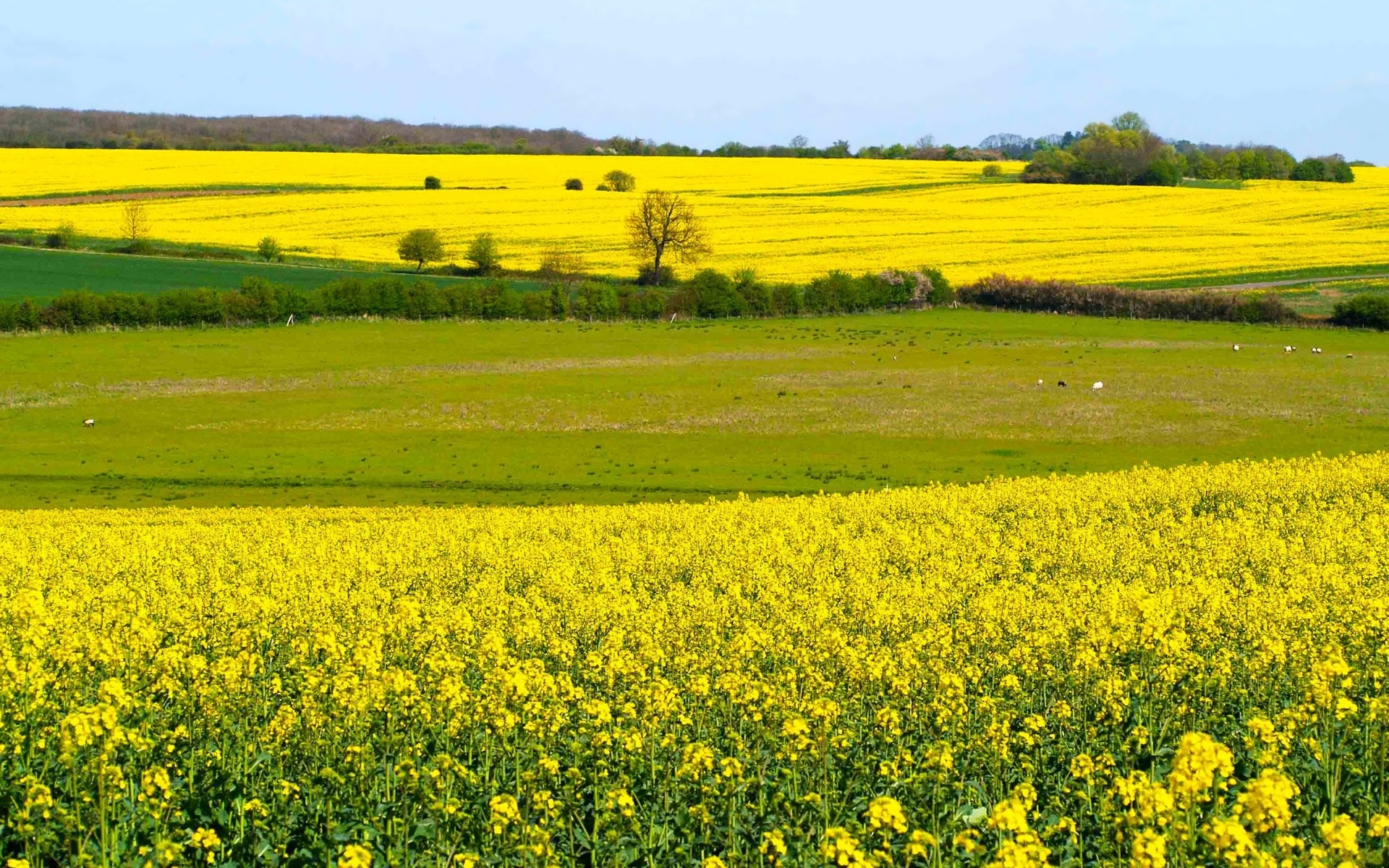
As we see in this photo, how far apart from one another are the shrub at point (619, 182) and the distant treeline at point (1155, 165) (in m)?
39.4

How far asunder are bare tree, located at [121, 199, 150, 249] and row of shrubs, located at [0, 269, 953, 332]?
77.7 feet

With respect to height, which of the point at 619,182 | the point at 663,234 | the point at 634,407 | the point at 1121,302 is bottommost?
the point at 634,407

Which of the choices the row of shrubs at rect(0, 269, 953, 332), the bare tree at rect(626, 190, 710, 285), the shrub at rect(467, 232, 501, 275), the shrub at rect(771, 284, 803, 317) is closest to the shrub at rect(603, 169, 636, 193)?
the bare tree at rect(626, 190, 710, 285)

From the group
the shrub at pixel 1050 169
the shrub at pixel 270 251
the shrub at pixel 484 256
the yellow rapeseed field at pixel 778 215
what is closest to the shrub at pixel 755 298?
the yellow rapeseed field at pixel 778 215

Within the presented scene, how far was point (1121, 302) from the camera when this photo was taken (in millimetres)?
75938

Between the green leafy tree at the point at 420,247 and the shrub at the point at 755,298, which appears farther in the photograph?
the green leafy tree at the point at 420,247

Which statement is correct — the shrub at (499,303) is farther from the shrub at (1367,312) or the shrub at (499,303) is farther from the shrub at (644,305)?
the shrub at (1367,312)

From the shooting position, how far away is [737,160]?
513 ft

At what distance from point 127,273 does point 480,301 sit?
22722mm

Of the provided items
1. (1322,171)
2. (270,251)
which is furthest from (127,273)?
(1322,171)

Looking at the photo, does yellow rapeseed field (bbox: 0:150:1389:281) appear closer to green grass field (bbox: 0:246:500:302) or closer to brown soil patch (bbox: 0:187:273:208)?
brown soil patch (bbox: 0:187:273:208)

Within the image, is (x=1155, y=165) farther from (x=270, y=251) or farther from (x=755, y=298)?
(x=270, y=251)

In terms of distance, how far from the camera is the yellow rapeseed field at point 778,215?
9019 cm

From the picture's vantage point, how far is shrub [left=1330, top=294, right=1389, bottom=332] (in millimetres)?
69188
